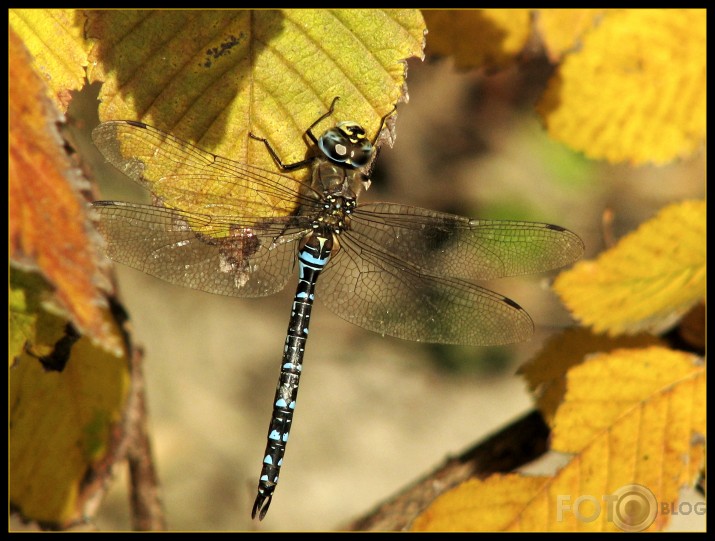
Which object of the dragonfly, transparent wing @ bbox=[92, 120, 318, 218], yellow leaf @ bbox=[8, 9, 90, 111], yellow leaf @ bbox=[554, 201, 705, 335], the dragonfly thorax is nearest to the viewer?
yellow leaf @ bbox=[8, 9, 90, 111]

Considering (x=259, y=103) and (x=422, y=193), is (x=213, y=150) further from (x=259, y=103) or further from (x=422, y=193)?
(x=422, y=193)

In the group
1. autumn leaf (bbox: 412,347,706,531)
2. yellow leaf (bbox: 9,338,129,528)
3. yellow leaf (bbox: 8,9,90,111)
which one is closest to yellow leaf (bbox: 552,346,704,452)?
autumn leaf (bbox: 412,347,706,531)

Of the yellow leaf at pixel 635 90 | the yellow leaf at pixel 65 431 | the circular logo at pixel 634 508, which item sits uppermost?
the yellow leaf at pixel 635 90

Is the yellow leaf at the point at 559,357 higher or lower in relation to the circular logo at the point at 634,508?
higher

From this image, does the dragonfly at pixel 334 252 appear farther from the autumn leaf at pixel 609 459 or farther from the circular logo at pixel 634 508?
the circular logo at pixel 634 508

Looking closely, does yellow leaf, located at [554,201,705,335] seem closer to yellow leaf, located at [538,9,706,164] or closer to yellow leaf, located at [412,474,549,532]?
yellow leaf, located at [538,9,706,164]

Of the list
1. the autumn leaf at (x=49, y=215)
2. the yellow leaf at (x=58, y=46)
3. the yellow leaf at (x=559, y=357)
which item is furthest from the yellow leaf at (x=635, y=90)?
the autumn leaf at (x=49, y=215)

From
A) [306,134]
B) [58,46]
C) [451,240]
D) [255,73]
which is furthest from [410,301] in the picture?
[58,46]
